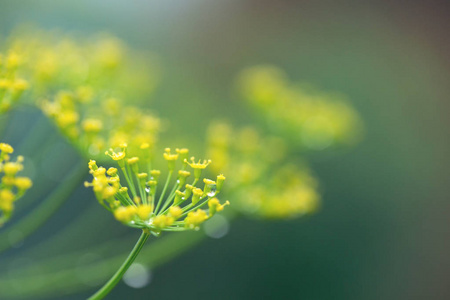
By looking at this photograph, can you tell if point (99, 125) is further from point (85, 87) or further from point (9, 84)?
point (85, 87)

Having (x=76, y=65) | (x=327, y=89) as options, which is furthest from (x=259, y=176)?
(x=327, y=89)

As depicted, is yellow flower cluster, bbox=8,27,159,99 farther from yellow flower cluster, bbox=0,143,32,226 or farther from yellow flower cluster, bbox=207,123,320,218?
yellow flower cluster, bbox=0,143,32,226

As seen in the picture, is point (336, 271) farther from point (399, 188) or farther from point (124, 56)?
point (124, 56)

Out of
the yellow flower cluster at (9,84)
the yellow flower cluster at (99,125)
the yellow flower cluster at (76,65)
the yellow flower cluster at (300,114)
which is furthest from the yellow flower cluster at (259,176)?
the yellow flower cluster at (9,84)

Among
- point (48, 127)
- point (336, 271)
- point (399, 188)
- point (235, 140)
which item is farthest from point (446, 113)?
point (48, 127)

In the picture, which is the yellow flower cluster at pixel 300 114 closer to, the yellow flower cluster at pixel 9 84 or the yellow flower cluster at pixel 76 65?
the yellow flower cluster at pixel 76 65

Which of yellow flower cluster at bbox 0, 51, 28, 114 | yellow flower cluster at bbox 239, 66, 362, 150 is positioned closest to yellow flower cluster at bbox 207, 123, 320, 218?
yellow flower cluster at bbox 239, 66, 362, 150

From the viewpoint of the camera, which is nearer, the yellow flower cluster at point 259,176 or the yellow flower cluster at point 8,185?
the yellow flower cluster at point 8,185
